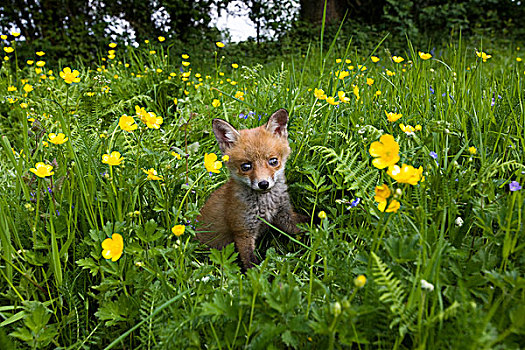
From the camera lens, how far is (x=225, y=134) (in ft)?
8.39

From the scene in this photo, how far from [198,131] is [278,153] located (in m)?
1.08

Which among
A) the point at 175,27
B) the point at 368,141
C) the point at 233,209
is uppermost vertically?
the point at 175,27

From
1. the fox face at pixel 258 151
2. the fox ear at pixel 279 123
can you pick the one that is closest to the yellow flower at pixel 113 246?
the fox face at pixel 258 151

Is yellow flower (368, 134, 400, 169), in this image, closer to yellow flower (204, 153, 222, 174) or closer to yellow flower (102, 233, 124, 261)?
yellow flower (204, 153, 222, 174)

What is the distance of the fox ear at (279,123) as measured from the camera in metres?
2.52

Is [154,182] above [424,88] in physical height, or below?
below

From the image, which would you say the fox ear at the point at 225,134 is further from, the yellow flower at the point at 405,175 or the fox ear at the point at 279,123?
the yellow flower at the point at 405,175

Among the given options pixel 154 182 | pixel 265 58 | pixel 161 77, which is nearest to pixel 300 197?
pixel 154 182

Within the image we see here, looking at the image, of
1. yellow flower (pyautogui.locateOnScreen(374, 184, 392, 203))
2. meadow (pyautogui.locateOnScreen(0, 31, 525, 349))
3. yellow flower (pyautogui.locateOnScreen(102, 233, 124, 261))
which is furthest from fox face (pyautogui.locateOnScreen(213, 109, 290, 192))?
yellow flower (pyautogui.locateOnScreen(374, 184, 392, 203))

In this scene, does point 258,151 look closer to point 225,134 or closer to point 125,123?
point 225,134

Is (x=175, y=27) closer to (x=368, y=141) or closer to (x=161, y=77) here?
(x=161, y=77)

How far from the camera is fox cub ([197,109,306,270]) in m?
2.38

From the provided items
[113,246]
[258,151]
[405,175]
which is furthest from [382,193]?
[258,151]

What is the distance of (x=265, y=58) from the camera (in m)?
8.82
